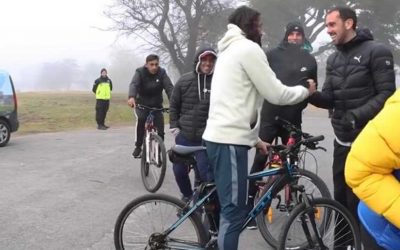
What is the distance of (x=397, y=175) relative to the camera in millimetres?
2219

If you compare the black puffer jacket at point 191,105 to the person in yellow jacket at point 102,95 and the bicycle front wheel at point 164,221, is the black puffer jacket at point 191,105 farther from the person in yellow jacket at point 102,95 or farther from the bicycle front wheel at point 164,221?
the person in yellow jacket at point 102,95

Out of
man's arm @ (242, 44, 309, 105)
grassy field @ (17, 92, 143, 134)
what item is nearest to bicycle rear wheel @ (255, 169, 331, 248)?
man's arm @ (242, 44, 309, 105)

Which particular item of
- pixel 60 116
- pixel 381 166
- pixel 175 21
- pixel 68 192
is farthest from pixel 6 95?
pixel 175 21

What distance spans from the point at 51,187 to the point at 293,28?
14.2 feet

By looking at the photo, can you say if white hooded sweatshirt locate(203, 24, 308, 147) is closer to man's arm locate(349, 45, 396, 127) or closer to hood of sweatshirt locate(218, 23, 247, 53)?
hood of sweatshirt locate(218, 23, 247, 53)

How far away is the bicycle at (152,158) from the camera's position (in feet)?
23.8

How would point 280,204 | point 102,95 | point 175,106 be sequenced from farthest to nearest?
point 102,95
point 175,106
point 280,204

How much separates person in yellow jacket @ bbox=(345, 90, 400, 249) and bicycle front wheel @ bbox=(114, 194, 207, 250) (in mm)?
1987

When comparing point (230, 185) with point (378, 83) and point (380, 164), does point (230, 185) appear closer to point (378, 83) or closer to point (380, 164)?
point (378, 83)

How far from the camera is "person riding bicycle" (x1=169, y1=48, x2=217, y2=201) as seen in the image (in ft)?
19.6

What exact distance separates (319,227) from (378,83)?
3.86 ft

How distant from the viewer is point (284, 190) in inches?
169

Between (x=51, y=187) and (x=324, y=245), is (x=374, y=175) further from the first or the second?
(x=51, y=187)

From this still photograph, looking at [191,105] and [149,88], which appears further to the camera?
[149,88]
